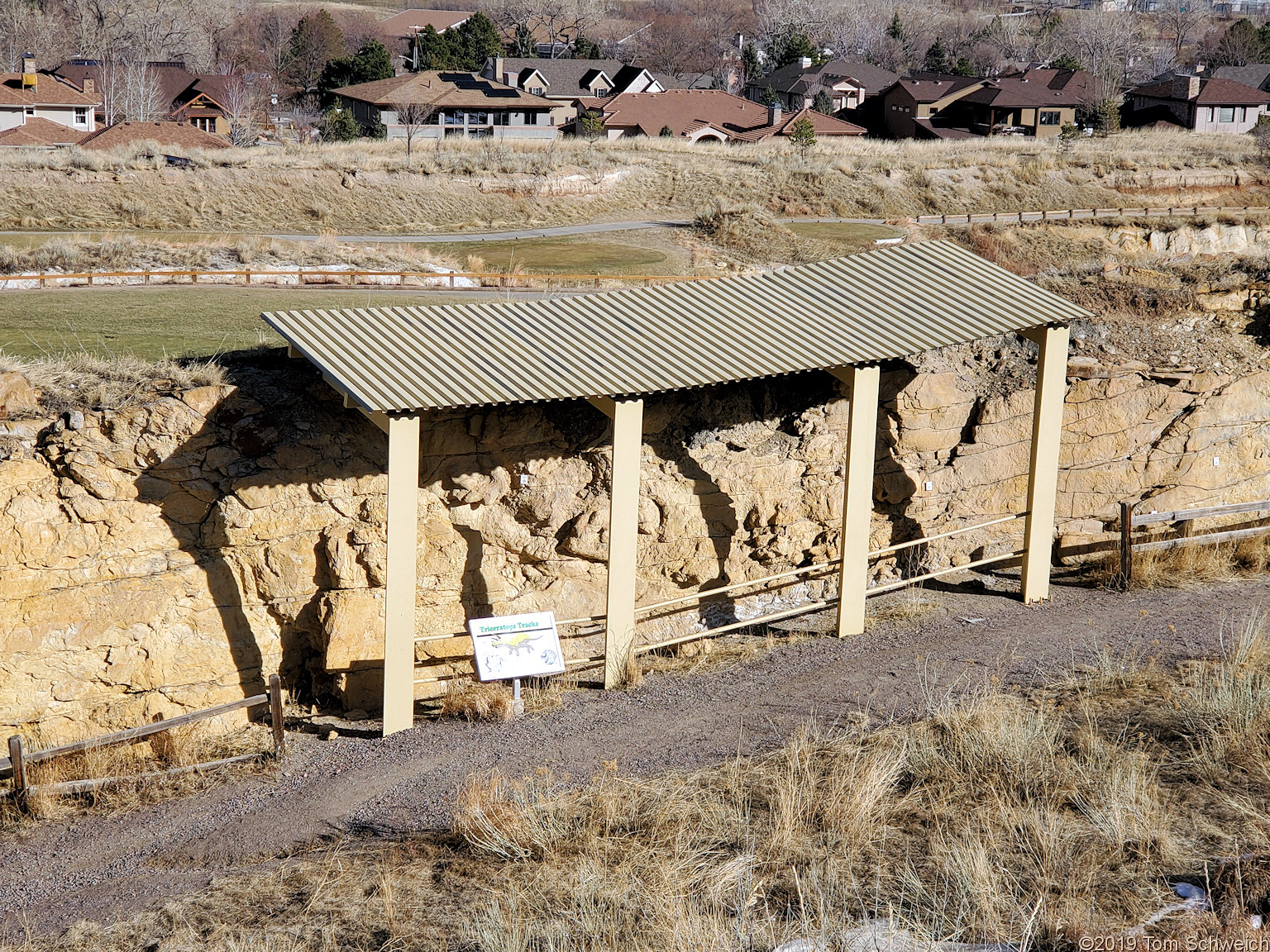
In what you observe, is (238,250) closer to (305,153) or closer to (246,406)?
(246,406)

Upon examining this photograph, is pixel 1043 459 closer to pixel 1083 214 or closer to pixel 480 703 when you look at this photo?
pixel 480 703

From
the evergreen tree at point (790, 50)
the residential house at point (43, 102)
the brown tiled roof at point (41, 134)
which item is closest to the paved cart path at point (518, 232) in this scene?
the brown tiled roof at point (41, 134)

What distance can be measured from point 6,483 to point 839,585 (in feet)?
25.5

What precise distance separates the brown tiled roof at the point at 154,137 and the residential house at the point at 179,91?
1476 cm

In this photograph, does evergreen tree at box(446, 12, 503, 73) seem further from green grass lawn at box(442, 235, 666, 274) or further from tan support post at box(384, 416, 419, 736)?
tan support post at box(384, 416, 419, 736)

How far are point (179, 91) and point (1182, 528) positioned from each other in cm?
6931

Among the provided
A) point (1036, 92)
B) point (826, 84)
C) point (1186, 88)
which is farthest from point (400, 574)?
point (826, 84)

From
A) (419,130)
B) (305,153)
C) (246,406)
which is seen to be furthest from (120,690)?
(419,130)

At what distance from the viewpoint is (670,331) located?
481 inches

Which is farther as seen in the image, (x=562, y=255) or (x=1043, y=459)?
(x=562, y=255)

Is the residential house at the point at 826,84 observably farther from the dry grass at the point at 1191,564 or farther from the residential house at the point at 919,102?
the dry grass at the point at 1191,564

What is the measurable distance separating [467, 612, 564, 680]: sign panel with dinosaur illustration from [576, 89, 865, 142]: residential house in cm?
5471

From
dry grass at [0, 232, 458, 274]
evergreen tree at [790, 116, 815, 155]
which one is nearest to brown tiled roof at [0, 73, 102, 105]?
evergreen tree at [790, 116, 815, 155]

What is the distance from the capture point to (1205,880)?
8.04 meters
